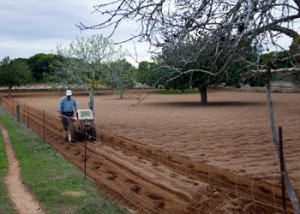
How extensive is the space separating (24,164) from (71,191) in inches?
109

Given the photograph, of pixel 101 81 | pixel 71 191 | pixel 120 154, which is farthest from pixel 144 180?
pixel 101 81

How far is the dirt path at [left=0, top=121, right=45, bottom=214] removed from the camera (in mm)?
5371

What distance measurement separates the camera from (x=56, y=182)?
21.7ft

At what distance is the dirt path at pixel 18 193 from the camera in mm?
5371

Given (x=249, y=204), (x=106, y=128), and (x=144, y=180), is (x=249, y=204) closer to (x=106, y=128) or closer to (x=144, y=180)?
(x=144, y=180)

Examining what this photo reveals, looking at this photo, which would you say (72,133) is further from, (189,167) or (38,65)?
(38,65)

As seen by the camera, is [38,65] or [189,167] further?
[38,65]

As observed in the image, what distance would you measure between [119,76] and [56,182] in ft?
24.3

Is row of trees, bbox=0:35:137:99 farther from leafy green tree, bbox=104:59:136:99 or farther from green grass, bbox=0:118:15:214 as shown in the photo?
green grass, bbox=0:118:15:214

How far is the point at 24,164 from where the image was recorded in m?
8.21

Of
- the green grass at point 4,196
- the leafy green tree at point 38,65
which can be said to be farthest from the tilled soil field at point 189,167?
the leafy green tree at point 38,65

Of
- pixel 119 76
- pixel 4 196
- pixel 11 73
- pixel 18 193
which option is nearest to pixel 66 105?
pixel 119 76

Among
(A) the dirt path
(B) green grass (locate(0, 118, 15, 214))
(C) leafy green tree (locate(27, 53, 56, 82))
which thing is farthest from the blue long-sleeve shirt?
(C) leafy green tree (locate(27, 53, 56, 82))

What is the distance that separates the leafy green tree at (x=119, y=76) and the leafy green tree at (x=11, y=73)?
40.1 meters
